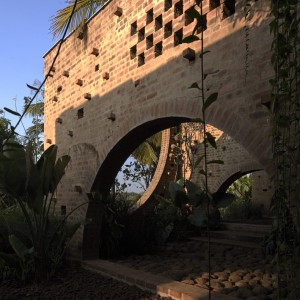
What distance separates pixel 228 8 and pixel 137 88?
2.05 metres

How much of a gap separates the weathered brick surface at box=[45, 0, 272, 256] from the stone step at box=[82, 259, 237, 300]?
0.85 meters

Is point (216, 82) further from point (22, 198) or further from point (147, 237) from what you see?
point (147, 237)

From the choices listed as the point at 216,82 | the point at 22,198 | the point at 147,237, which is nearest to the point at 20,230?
the point at 22,198

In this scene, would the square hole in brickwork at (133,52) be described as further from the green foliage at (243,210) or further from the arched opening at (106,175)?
the green foliage at (243,210)

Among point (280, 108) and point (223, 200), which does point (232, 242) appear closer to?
point (223, 200)

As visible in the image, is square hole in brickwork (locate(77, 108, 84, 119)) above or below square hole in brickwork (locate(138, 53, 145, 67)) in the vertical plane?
below

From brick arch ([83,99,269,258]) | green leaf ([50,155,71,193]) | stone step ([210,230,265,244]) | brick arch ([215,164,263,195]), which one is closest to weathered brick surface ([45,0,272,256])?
brick arch ([83,99,269,258])

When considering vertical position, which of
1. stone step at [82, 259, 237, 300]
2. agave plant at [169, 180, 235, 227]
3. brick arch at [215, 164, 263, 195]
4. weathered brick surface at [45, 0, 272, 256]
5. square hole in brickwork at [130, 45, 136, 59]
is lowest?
stone step at [82, 259, 237, 300]

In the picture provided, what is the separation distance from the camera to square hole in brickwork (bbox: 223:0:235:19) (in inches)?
194

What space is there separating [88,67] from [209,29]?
12.0ft

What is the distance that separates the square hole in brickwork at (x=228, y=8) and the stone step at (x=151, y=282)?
3.43 metres

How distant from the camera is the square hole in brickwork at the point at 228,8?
492cm

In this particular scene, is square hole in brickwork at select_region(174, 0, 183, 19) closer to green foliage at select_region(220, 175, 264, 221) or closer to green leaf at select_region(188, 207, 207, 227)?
green leaf at select_region(188, 207, 207, 227)

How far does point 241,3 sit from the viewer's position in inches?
180
